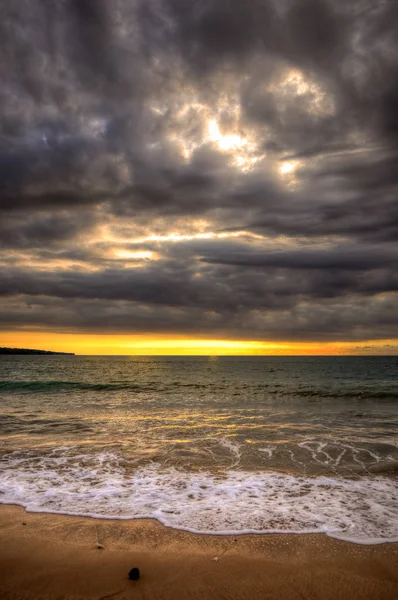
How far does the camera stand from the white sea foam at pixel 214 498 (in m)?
6.04

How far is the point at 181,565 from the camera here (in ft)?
15.9

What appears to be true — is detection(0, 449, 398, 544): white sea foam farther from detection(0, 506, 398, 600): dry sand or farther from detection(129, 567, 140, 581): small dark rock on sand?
detection(129, 567, 140, 581): small dark rock on sand

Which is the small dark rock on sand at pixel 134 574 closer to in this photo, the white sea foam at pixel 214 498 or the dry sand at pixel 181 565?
the dry sand at pixel 181 565

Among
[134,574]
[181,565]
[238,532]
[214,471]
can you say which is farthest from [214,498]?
[134,574]

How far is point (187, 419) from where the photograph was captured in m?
17.9

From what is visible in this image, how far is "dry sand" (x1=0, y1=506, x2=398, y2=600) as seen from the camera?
14.2ft

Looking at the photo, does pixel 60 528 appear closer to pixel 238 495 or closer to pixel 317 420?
pixel 238 495

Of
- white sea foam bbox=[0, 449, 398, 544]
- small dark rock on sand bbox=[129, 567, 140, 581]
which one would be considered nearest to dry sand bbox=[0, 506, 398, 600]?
small dark rock on sand bbox=[129, 567, 140, 581]

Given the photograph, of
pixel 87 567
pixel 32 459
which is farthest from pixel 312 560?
pixel 32 459

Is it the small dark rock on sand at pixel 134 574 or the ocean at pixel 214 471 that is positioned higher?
the small dark rock on sand at pixel 134 574

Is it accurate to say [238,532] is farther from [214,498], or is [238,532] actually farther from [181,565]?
[214,498]

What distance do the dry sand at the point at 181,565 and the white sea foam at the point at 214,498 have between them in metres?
0.43

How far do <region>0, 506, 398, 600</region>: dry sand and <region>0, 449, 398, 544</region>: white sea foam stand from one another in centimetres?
43

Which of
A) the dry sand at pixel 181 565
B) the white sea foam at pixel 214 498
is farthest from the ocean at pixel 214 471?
the dry sand at pixel 181 565
